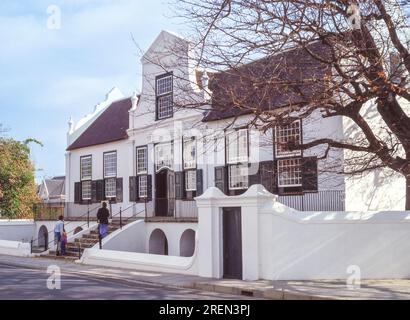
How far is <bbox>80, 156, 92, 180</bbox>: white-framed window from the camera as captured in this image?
107 feet

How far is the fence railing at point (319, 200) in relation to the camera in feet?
65.3

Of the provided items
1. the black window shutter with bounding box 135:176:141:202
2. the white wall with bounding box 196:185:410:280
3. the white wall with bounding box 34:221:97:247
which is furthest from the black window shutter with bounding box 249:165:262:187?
the white wall with bounding box 34:221:97:247

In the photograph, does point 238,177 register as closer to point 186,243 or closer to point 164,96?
point 186,243

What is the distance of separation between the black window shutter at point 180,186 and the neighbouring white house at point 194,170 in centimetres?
5

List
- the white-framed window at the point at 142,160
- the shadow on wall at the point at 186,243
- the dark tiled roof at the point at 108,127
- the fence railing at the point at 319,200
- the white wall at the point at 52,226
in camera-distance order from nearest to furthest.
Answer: the fence railing at the point at 319,200, the shadow on wall at the point at 186,243, the white-framed window at the point at 142,160, the white wall at the point at 52,226, the dark tiled roof at the point at 108,127

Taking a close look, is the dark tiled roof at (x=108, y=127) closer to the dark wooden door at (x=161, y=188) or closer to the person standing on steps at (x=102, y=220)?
the dark wooden door at (x=161, y=188)

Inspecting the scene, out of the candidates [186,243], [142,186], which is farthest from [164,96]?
[186,243]

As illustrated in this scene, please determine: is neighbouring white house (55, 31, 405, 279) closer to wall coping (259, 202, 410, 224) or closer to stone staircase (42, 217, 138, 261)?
wall coping (259, 202, 410, 224)

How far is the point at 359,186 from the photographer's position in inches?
803

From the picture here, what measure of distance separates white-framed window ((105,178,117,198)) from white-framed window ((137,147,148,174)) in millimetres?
2187

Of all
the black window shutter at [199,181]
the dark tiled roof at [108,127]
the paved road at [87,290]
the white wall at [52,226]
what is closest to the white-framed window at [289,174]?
the black window shutter at [199,181]

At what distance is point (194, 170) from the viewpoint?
25.7m
